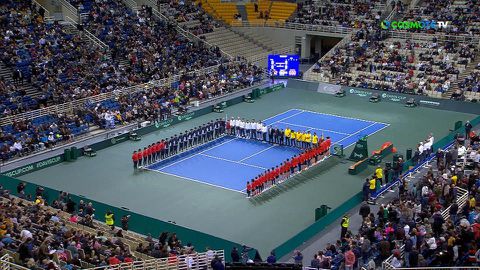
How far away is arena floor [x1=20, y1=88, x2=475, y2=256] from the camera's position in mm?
27562

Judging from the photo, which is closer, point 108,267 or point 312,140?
point 108,267

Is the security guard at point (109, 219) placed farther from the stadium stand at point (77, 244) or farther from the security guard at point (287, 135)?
the security guard at point (287, 135)

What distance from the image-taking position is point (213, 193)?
31.3 m

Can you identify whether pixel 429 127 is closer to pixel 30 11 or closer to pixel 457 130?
pixel 457 130

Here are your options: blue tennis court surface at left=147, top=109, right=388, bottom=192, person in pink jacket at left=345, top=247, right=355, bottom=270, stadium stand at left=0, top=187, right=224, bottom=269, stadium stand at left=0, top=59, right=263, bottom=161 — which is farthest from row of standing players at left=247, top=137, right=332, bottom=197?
stadium stand at left=0, top=59, right=263, bottom=161

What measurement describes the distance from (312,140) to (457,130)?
865 cm

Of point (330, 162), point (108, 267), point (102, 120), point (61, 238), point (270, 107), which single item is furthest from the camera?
point (270, 107)

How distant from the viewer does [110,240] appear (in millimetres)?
22359

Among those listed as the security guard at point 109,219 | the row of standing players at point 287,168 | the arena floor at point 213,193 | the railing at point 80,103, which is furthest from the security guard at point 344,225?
the railing at point 80,103

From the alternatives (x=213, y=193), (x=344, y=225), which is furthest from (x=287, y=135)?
(x=344, y=225)

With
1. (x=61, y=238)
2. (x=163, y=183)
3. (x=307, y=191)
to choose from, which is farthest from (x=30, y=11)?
(x=61, y=238)

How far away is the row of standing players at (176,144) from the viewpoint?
34875mm

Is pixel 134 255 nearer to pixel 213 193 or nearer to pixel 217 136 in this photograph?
pixel 213 193

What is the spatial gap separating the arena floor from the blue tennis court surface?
0.69m
